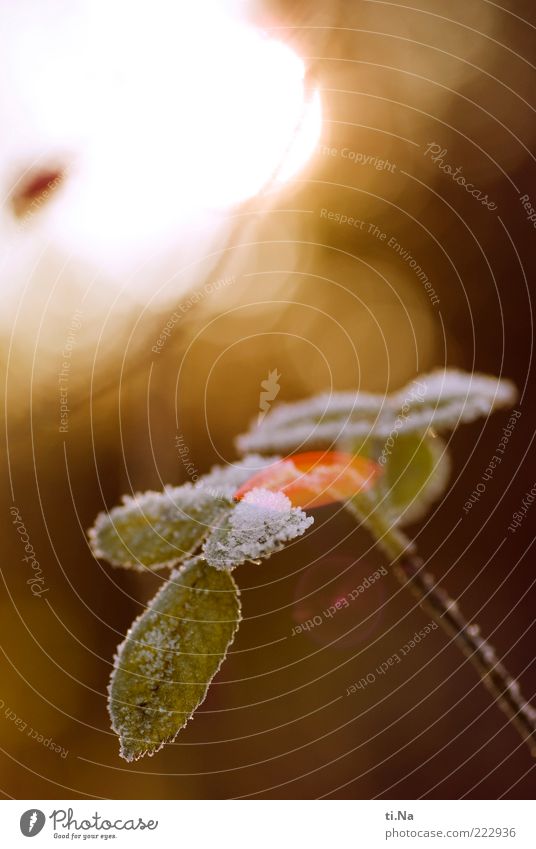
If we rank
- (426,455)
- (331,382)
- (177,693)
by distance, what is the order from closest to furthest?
(177,693)
(426,455)
(331,382)

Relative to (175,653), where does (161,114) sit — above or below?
above

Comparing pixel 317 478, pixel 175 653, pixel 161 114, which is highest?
pixel 161 114

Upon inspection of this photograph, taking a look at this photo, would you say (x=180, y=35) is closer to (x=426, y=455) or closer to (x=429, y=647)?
(x=426, y=455)

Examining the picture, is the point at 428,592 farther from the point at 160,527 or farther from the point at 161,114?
the point at 161,114

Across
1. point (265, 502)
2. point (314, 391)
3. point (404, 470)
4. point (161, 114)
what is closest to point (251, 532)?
point (265, 502)

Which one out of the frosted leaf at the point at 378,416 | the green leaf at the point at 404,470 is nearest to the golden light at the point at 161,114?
the frosted leaf at the point at 378,416
